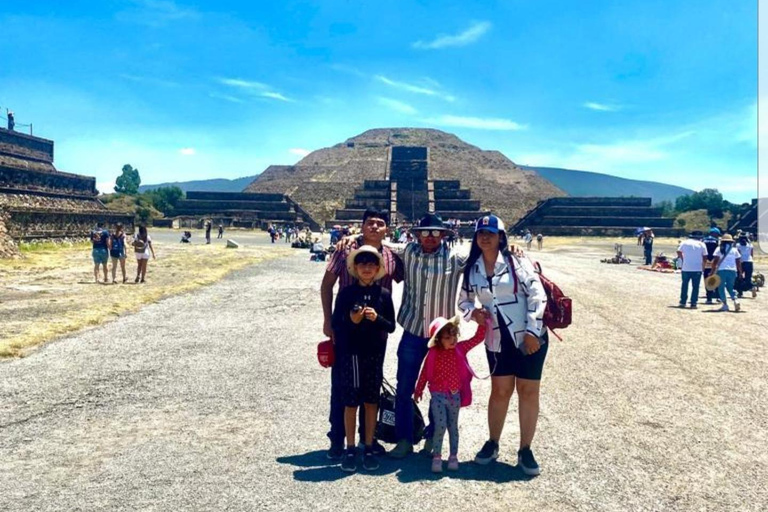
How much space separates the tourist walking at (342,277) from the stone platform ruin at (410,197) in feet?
180

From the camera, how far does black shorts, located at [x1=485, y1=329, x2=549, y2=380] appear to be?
400cm

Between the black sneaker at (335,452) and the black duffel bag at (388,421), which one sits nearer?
the black sneaker at (335,452)

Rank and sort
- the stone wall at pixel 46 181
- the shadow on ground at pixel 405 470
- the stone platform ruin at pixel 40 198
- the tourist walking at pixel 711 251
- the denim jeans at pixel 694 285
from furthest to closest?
the stone wall at pixel 46 181
the stone platform ruin at pixel 40 198
the tourist walking at pixel 711 251
the denim jeans at pixel 694 285
the shadow on ground at pixel 405 470

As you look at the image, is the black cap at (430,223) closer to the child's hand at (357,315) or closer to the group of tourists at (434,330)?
the group of tourists at (434,330)

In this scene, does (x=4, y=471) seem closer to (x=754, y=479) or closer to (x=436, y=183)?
(x=754, y=479)

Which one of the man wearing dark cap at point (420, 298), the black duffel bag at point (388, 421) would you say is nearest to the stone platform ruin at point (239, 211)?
the black duffel bag at point (388, 421)

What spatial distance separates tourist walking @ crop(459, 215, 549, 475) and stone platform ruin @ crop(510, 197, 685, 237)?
57.0 metres

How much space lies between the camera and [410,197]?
255 feet

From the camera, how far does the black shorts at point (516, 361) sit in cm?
400

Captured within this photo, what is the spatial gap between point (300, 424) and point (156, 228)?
183 ft

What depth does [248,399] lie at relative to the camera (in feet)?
18.1

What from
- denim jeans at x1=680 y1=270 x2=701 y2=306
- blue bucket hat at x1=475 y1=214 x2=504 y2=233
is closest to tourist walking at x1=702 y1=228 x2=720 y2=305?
denim jeans at x1=680 y1=270 x2=701 y2=306

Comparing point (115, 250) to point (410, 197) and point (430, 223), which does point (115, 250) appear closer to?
point (430, 223)

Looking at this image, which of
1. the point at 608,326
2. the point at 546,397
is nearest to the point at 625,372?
the point at 546,397
